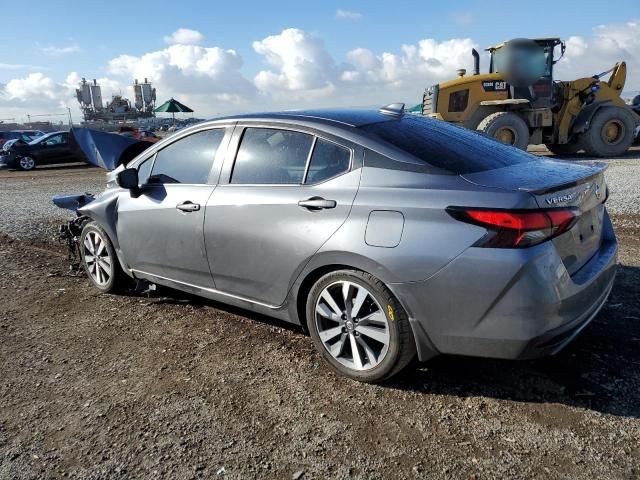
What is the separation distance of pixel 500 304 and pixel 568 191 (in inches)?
28.8

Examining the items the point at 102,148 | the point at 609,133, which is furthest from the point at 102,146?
the point at 609,133

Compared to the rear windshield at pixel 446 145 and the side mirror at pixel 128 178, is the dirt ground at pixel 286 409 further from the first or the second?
the rear windshield at pixel 446 145

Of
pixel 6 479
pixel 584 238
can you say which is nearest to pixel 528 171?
pixel 584 238

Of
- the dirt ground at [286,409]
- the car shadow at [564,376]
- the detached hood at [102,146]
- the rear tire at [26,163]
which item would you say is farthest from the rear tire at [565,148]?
the rear tire at [26,163]

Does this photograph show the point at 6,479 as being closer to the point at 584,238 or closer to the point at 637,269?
the point at 584,238

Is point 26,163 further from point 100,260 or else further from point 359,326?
point 359,326

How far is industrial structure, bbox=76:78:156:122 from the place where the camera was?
73.6 meters

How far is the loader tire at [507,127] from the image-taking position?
1346cm

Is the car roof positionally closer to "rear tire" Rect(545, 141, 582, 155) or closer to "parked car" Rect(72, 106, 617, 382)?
"parked car" Rect(72, 106, 617, 382)

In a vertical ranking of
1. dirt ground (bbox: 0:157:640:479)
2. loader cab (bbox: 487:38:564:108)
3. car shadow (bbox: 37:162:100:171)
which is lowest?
dirt ground (bbox: 0:157:640:479)

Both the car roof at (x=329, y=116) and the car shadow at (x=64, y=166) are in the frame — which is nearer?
the car roof at (x=329, y=116)

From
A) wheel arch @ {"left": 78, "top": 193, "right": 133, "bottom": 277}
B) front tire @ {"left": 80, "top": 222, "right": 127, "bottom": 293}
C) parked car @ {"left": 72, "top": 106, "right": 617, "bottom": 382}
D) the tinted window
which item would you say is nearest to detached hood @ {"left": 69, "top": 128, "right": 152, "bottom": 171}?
front tire @ {"left": 80, "top": 222, "right": 127, "bottom": 293}

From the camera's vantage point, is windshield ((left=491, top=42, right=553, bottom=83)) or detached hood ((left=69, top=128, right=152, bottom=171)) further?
windshield ((left=491, top=42, right=553, bottom=83))

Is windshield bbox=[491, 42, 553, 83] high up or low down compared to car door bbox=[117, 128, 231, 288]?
up
